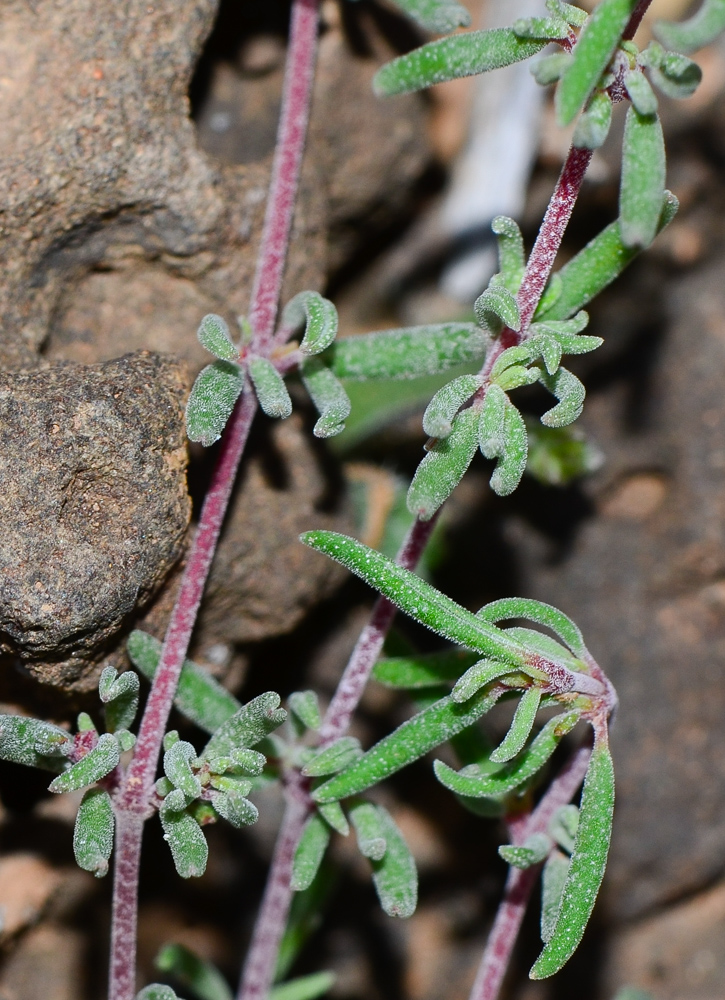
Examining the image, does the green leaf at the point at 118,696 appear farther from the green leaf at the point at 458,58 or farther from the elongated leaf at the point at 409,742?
the green leaf at the point at 458,58

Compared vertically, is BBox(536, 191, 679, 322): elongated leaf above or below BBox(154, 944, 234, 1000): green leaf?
above

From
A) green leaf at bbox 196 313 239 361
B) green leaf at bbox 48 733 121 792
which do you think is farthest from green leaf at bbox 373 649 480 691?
green leaf at bbox 196 313 239 361

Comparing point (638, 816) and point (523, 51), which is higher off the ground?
point (523, 51)

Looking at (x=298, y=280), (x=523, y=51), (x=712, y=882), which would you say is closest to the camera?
(x=523, y=51)

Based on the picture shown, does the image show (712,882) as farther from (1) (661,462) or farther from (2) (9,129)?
(2) (9,129)

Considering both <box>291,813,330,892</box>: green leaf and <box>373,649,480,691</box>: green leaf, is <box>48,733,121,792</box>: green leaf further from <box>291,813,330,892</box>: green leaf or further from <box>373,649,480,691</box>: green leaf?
<box>373,649,480,691</box>: green leaf

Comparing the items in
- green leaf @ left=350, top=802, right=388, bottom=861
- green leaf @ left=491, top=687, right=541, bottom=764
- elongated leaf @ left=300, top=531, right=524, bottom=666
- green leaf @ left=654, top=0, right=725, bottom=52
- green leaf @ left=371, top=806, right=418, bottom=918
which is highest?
green leaf @ left=654, top=0, right=725, bottom=52

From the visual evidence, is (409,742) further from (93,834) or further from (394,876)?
(93,834)

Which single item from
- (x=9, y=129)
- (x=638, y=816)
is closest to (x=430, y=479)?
(x=9, y=129)
